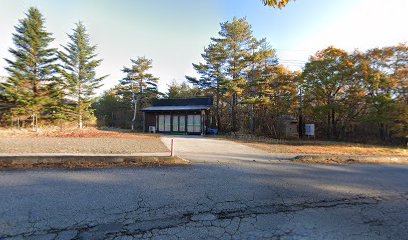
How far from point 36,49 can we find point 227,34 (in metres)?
23.0

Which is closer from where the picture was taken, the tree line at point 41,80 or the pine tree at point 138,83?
the tree line at point 41,80

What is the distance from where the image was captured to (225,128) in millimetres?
25922

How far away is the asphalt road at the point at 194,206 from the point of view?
253 centimetres

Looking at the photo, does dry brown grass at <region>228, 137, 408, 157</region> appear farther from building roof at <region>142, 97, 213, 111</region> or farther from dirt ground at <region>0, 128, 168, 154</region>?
building roof at <region>142, 97, 213, 111</region>

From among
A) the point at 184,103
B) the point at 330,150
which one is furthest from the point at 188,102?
the point at 330,150

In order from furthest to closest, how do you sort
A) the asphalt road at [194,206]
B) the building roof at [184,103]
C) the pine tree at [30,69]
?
the building roof at [184,103]
the pine tree at [30,69]
the asphalt road at [194,206]

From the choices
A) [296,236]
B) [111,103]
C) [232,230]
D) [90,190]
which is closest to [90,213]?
[90,190]

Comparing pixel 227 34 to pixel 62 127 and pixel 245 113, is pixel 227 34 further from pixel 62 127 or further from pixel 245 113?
pixel 62 127

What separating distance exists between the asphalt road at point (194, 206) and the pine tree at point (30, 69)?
874 inches

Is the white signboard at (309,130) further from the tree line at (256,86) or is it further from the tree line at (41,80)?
the tree line at (41,80)

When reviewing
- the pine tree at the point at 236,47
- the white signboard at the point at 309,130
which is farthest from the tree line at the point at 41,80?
the white signboard at the point at 309,130

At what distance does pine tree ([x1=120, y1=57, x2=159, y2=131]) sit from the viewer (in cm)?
3195

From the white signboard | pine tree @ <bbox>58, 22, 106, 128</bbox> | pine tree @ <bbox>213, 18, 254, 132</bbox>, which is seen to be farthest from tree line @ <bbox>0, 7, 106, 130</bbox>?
the white signboard

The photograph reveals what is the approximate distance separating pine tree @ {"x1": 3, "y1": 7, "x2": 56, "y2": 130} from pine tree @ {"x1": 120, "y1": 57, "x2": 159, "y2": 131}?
34.7ft
